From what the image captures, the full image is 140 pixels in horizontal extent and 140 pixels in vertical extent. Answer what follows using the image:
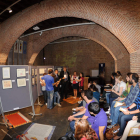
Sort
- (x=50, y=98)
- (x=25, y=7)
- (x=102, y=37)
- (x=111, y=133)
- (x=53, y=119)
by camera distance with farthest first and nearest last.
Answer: (x=102, y=37), (x=25, y=7), (x=50, y=98), (x=53, y=119), (x=111, y=133)

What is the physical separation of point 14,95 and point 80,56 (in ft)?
34.8

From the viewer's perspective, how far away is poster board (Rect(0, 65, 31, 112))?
3.55 m

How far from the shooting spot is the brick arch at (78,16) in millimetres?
4465

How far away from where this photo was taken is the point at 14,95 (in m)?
3.73

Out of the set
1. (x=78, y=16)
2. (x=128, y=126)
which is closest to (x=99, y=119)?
(x=128, y=126)

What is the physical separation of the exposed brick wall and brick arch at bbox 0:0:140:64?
21.5ft

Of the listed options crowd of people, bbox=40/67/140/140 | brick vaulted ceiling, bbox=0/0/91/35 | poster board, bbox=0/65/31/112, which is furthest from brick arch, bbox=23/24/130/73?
poster board, bbox=0/65/31/112

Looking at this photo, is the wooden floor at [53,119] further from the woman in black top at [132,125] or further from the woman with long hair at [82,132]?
the woman with long hair at [82,132]

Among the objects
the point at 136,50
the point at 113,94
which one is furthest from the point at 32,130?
the point at 136,50

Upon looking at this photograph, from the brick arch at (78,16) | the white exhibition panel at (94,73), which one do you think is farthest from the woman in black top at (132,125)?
the white exhibition panel at (94,73)

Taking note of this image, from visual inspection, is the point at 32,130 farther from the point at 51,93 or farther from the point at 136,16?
the point at 136,16

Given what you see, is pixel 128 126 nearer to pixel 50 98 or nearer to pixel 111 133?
pixel 111 133

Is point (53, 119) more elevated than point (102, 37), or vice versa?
point (102, 37)

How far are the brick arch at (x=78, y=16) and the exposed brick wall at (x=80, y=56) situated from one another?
655 centimetres
